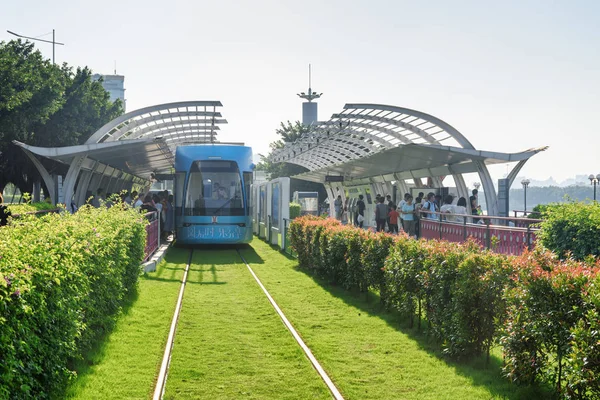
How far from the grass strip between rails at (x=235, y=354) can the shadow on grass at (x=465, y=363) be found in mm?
1620

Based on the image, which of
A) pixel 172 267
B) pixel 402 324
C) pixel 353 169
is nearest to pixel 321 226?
pixel 172 267

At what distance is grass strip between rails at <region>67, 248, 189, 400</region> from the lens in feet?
23.3

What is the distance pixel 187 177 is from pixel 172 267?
527cm

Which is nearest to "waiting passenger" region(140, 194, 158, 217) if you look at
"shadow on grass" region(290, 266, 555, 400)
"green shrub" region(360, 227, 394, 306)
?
"shadow on grass" region(290, 266, 555, 400)

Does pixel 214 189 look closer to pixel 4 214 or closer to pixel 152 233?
pixel 152 233

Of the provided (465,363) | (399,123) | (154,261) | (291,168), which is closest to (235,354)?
(465,363)

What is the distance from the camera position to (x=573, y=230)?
10.9 meters

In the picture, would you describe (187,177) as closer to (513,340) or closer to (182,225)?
(182,225)

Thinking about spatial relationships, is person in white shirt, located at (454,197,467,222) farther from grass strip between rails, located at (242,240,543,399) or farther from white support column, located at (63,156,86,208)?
white support column, located at (63,156,86,208)

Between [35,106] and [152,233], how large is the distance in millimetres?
14410

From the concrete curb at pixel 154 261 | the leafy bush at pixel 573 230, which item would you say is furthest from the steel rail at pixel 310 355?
the concrete curb at pixel 154 261

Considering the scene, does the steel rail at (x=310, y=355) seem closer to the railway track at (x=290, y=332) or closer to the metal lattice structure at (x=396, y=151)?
the railway track at (x=290, y=332)

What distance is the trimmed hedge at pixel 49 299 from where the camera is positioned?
197 inches

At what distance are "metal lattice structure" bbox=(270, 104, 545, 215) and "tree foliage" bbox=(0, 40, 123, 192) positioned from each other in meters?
12.1
